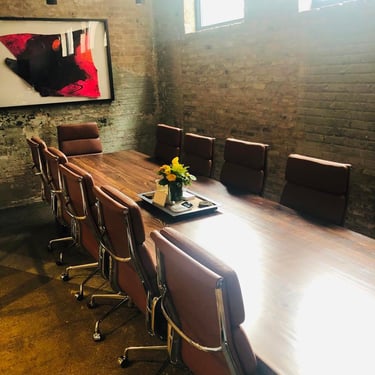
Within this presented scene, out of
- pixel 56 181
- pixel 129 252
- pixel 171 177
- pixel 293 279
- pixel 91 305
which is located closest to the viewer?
pixel 293 279

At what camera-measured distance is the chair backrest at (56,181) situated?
2.93m

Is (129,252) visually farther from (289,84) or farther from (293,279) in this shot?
(289,84)

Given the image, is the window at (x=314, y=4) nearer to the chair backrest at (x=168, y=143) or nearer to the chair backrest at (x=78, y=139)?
the chair backrest at (x=168, y=143)

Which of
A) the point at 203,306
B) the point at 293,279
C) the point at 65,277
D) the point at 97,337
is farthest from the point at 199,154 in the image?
the point at 203,306

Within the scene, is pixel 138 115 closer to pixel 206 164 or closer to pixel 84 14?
pixel 84 14

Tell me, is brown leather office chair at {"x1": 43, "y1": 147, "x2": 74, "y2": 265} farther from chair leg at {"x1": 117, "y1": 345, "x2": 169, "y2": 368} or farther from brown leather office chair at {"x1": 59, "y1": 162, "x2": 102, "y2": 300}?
chair leg at {"x1": 117, "y1": 345, "x2": 169, "y2": 368}

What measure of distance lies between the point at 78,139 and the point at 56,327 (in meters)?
2.39

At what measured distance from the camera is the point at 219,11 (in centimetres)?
468

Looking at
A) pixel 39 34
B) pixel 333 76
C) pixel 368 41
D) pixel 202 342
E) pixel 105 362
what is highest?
pixel 39 34

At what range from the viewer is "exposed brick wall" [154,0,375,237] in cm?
310

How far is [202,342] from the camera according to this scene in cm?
133

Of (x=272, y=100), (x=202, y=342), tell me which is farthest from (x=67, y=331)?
(x=272, y=100)

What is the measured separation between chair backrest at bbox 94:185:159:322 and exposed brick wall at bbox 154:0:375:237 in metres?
2.14

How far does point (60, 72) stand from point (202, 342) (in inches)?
173
